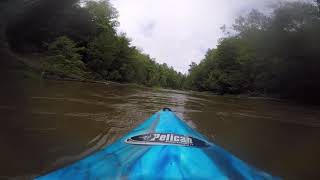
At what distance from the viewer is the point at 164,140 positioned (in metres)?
2.04

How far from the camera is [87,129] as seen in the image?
4793 millimetres

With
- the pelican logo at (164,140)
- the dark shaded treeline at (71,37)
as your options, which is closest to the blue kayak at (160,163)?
the pelican logo at (164,140)

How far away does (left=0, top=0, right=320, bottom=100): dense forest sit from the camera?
1659 centimetres

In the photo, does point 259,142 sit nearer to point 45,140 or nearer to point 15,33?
point 45,140

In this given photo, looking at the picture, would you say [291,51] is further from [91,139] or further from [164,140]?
[164,140]

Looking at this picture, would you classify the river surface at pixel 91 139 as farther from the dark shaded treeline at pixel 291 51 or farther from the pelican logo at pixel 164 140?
the dark shaded treeline at pixel 291 51

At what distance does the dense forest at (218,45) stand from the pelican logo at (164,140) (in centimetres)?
1273

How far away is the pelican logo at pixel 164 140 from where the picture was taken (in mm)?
1987

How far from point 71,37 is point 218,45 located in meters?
19.5

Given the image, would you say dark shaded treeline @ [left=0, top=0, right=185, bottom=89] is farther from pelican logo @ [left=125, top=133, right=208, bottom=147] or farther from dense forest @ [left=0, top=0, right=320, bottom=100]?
pelican logo @ [left=125, top=133, right=208, bottom=147]

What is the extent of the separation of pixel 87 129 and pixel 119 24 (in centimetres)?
3942

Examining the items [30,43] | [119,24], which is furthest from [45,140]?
[119,24]

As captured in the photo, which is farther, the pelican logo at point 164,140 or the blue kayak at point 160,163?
the pelican logo at point 164,140

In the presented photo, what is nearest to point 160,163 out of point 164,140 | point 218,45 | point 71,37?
point 164,140
